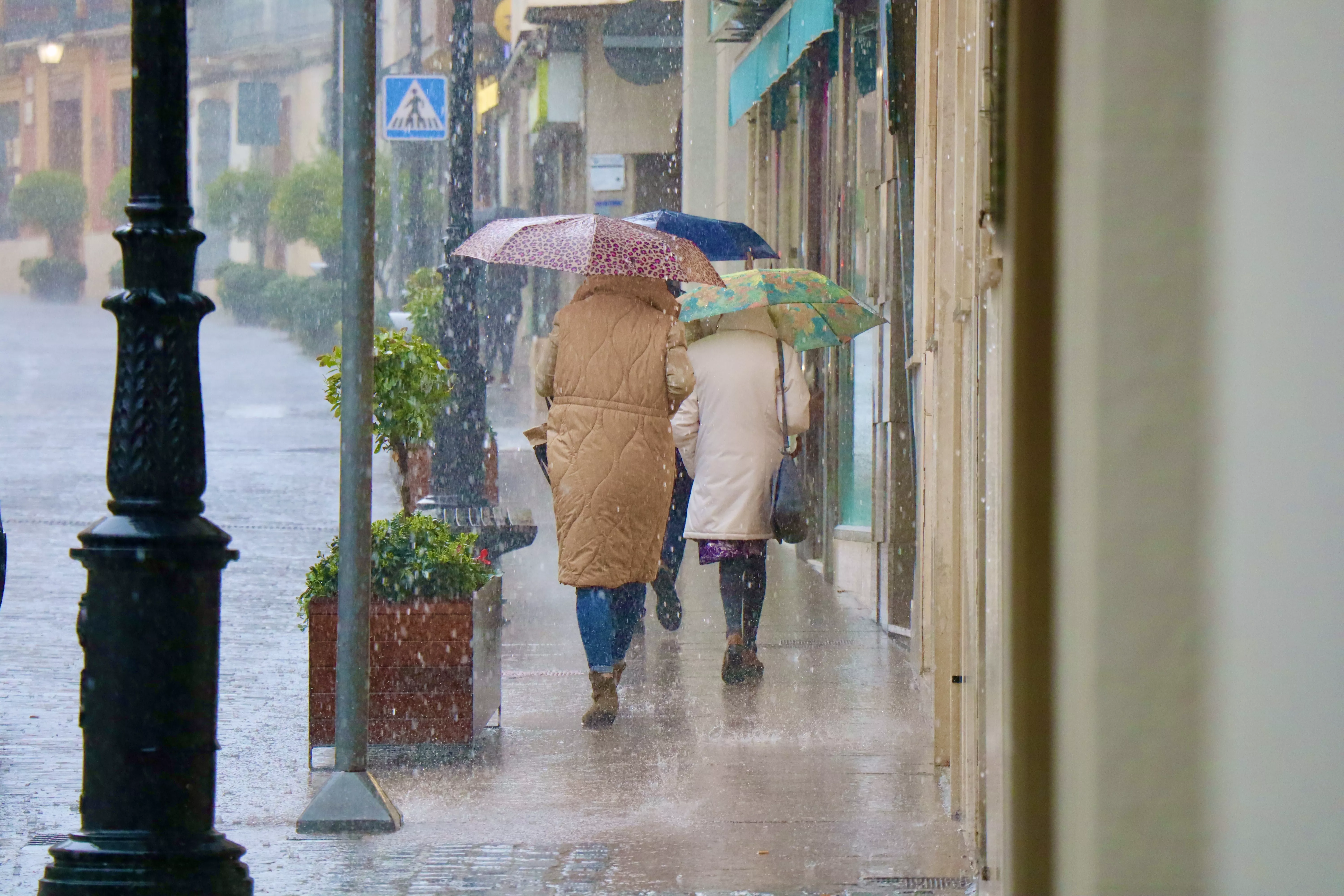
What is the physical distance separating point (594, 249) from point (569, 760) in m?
2.00

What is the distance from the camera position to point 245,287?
44.5 metres

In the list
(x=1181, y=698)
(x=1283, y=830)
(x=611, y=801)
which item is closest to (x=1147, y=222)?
(x=1181, y=698)

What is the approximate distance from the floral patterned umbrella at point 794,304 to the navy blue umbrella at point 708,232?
24 cm

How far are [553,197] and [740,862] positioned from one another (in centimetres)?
3496

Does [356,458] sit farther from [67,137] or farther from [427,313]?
[67,137]

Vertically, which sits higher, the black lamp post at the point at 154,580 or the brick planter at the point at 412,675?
the black lamp post at the point at 154,580

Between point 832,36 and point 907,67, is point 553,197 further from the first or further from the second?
point 907,67

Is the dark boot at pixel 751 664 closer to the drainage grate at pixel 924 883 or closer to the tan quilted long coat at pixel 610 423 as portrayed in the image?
the tan quilted long coat at pixel 610 423

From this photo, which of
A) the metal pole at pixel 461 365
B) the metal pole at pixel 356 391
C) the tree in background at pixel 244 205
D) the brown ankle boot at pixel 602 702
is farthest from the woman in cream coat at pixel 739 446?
the tree in background at pixel 244 205

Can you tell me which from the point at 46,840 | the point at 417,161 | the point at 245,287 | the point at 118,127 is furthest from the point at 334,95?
the point at 46,840

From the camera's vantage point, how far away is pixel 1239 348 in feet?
6.02

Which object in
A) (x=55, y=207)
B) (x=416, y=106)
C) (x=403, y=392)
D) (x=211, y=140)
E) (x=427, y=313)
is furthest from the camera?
(x=211, y=140)

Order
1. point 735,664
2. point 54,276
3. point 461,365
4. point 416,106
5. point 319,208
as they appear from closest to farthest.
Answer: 1. point 735,664
2. point 461,365
3. point 416,106
4. point 319,208
5. point 54,276

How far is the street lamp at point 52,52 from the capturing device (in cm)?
6019
